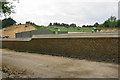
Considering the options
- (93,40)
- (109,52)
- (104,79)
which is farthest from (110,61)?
(104,79)

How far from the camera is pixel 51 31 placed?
66.1 ft

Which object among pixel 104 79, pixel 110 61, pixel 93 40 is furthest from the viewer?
pixel 93 40

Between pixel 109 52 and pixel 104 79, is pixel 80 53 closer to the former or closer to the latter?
pixel 109 52

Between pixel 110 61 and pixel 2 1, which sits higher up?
pixel 2 1

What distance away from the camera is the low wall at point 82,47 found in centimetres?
1158

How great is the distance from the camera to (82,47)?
44.8 ft

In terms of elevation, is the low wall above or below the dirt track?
above

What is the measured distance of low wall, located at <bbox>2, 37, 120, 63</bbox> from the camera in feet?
38.0

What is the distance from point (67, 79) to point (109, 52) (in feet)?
19.6

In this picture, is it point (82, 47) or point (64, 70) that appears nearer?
point (64, 70)

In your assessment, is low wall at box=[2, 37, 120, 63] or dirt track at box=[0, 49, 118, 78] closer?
dirt track at box=[0, 49, 118, 78]

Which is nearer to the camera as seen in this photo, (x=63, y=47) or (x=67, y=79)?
(x=67, y=79)

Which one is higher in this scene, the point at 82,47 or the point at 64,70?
the point at 82,47

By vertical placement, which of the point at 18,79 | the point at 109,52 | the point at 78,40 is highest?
the point at 78,40
